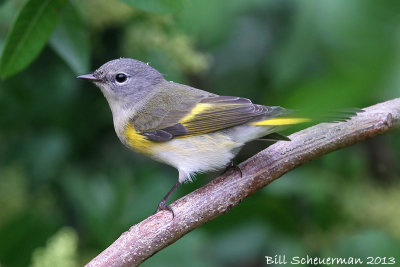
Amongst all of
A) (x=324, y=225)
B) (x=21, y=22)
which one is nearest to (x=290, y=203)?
(x=324, y=225)

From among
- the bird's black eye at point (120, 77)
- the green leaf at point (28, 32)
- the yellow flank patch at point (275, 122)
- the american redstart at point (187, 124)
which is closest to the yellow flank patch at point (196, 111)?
the american redstart at point (187, 124)

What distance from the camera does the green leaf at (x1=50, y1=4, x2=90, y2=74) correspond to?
248 cm

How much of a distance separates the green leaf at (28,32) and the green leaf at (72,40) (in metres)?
0.32

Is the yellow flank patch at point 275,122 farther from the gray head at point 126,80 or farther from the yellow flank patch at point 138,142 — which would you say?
the gray head at point 126,80

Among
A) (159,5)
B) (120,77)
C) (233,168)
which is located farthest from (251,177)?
(120,77)

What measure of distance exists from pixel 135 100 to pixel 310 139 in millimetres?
1222

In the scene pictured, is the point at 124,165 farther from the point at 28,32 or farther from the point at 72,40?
the point at 28,32

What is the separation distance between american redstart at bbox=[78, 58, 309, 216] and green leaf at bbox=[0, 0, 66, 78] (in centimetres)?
68

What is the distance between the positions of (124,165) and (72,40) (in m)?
1.35

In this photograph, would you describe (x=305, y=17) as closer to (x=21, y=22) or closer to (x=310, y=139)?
(x=310, y=139)

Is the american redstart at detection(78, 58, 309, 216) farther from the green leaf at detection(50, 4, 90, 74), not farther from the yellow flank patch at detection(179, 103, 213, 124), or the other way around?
the green leaf at detection(50, 4, 90, 74)

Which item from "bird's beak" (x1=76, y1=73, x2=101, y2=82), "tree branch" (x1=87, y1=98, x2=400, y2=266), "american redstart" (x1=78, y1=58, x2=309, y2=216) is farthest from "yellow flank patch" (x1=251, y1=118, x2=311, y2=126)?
"bird's beak" (x1=76, y1=73, x2=101, y2=82)

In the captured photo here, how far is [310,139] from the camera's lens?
7.61 feet

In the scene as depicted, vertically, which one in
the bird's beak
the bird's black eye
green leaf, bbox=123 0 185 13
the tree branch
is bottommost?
the tree branch
